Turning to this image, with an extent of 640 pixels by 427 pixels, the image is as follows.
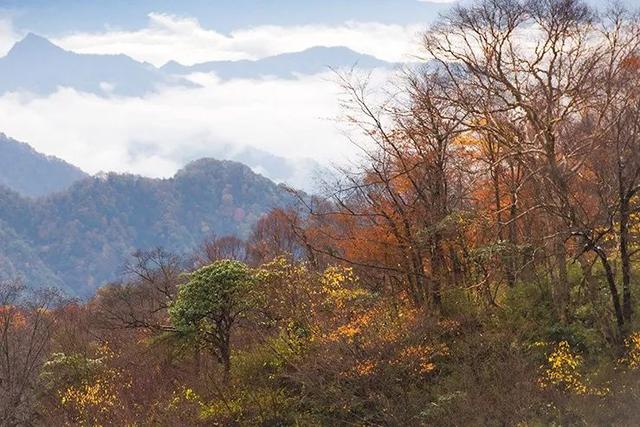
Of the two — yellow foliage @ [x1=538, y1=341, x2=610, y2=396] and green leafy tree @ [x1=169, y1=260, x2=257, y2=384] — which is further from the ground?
green leafy tree @ [x1=169, y1=260, x2=257, y2=384]

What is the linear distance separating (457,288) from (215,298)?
7.61 metres

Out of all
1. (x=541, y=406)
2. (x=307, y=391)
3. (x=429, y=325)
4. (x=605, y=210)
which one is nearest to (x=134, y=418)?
(x=307, y=391)

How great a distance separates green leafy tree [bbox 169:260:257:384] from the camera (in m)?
21.0

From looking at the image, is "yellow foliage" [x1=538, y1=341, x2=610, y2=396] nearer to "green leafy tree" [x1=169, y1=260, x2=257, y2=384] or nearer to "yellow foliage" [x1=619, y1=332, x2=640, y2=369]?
"yellow foliage" [x1=619, y1=332, x2=640, y2=369]

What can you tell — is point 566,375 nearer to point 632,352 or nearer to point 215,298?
point 632,352

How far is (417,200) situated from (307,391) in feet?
23.2

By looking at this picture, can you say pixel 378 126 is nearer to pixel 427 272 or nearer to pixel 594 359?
pixel 427 272

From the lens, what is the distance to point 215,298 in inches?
827

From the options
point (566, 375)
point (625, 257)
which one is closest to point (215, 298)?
point (566, 375)

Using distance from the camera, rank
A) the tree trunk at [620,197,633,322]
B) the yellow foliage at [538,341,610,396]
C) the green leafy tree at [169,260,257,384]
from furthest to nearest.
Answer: the green leafy tree at [169,260,257,384], the tree trunk at [620,197,633,322], the yellow foliage at [538,341,610,396]

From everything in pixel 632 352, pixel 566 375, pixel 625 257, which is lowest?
pixel 566 375

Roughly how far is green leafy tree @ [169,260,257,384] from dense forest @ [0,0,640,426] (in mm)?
62

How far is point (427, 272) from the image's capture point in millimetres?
22047

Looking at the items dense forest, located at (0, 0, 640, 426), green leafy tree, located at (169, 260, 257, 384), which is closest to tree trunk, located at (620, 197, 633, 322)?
dense forest, located at (0, 0, 640, 426)
